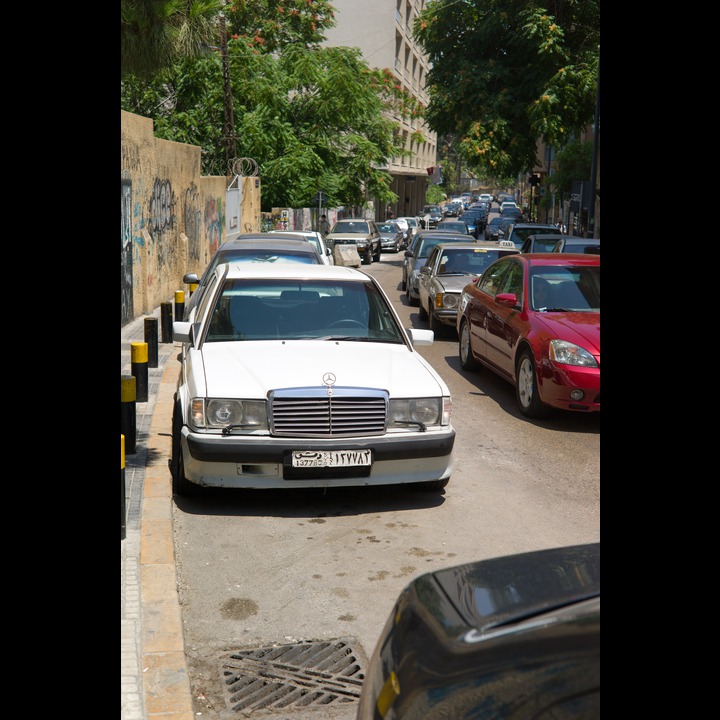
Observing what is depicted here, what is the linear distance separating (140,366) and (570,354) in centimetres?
402

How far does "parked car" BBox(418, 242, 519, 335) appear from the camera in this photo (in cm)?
1606

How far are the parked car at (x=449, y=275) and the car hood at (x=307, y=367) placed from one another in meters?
8.34

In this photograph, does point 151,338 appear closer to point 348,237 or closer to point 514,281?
point 514,281

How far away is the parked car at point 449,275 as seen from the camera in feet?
52.7

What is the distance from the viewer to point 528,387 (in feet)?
33.6

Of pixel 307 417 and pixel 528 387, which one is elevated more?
pixel 307 417

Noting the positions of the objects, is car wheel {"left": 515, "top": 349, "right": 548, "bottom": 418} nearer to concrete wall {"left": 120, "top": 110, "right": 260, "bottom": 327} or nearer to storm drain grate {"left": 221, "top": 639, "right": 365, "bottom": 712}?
storm drain grate {"left": 221, "top": 639, "right": 365, "bottom": 712}

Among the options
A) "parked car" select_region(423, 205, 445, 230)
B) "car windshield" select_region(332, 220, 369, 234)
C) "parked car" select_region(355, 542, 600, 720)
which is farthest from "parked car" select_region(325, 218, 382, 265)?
"parked car" select_region(355, 542, 600, 720)

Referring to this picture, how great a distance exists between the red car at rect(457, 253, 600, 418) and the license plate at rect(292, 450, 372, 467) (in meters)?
3.23

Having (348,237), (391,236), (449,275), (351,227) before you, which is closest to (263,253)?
(449,275)
